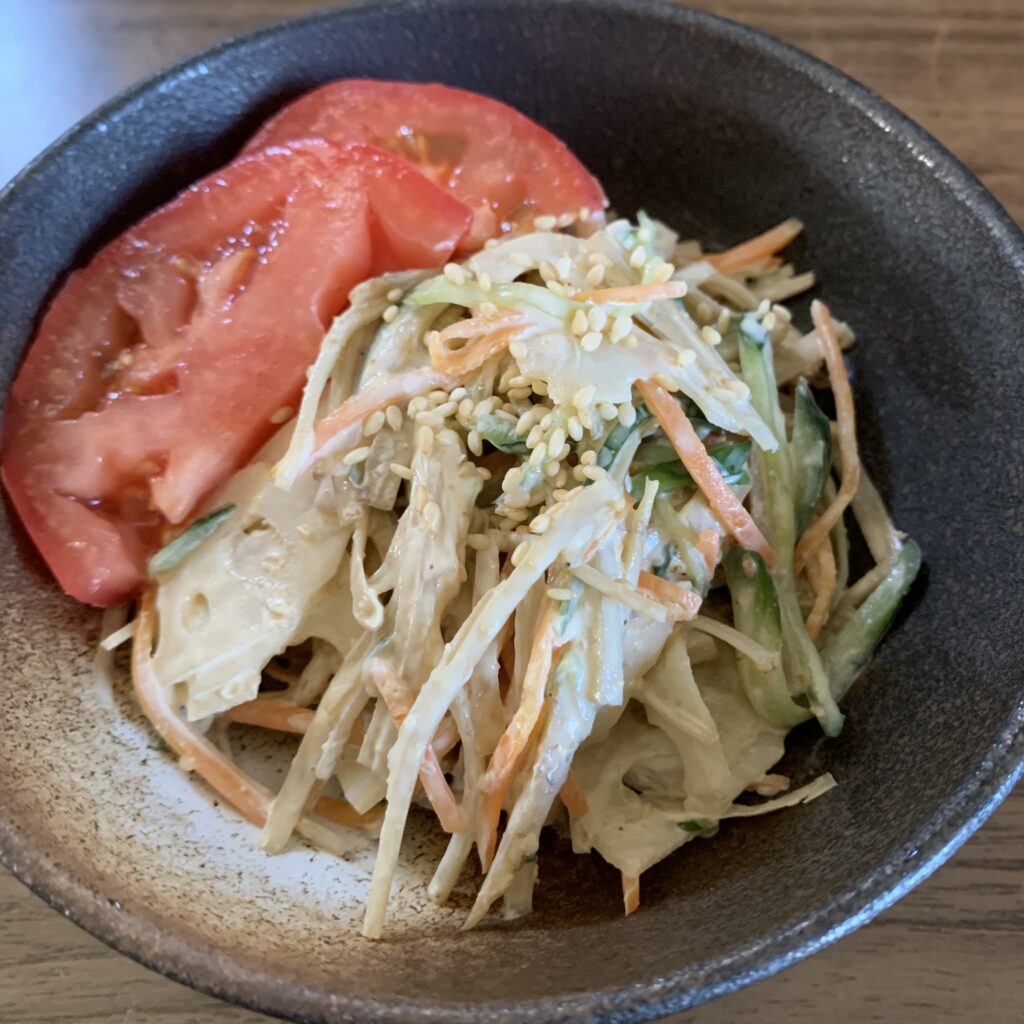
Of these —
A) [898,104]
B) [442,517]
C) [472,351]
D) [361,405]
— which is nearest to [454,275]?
[472,351]

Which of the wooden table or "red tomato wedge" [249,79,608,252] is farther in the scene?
"red tomato wedge" [249,79,608,252]

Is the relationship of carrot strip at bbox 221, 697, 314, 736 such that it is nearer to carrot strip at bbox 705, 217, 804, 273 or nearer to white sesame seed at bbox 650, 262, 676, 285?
white sesame seed at bbox 650, 262, 676, 285

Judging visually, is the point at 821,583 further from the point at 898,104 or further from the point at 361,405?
the point at 898,104

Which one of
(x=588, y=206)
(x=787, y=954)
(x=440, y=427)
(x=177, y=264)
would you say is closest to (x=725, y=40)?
(x=588, y=206)

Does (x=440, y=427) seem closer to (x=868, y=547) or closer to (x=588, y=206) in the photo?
Answer: (x=588, y=206)

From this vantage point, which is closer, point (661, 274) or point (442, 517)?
point (442, 517)

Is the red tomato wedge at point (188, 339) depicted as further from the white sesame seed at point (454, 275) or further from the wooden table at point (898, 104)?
the wooden table at point (898, 104)

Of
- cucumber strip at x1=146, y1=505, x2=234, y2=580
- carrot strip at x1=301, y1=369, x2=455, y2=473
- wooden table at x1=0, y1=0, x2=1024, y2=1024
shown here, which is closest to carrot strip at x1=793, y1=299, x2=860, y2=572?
wooden table at x1=0, y1=0, x2=1024, y2=1024
